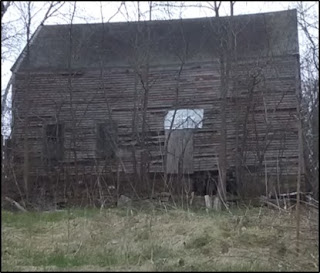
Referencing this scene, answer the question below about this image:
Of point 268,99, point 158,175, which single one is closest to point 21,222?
point 158,175

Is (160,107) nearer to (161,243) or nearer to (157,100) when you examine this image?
(157,100)

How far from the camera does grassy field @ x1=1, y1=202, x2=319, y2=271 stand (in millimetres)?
7367

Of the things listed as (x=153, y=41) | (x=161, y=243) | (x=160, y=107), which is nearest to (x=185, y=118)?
(x=160, y=107)

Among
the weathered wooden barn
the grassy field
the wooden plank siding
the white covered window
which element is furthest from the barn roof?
the grassy field

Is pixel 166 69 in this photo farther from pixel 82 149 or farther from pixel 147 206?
pixel 147 206

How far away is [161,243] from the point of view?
8992 millimetres

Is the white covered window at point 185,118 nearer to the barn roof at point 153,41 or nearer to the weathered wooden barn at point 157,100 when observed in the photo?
the weathered wooden barn at point 157,100

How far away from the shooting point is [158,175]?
22.8 m

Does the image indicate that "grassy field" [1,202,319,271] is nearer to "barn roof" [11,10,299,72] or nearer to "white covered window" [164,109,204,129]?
"white covered window" [164,109,204,129]

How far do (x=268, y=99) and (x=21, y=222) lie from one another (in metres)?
14.6

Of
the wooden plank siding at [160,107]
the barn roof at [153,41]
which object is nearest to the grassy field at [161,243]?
the wooden plank siding at [160,107]

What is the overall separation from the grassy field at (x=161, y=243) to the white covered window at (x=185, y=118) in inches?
479

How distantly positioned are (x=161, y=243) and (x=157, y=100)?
52.6 ft

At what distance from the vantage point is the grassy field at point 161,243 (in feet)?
24.2
